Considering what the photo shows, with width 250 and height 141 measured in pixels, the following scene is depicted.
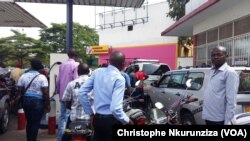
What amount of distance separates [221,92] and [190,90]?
379cm

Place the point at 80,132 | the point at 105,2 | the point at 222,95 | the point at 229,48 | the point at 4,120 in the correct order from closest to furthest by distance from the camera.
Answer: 1. the point at 222,95
2. the point at 80,132
3. the point at 4,120
4. the point at 105,2
5. the point at 229,48

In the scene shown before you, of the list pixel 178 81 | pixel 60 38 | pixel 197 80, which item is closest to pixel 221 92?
pixel 197 80

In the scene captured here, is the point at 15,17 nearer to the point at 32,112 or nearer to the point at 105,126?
the point at 32,112

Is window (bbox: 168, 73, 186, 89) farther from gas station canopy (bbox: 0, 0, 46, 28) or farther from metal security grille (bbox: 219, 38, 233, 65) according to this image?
gas station canopy (bbox: 0, 0, 46, 28)

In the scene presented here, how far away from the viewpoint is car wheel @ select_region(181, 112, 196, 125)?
8.42 m

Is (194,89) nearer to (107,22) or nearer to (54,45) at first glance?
(107,22)

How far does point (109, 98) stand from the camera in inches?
170

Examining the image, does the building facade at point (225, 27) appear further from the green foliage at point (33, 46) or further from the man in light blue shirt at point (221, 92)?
the green foliage at point (33, 46)

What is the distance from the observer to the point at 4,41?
127ft

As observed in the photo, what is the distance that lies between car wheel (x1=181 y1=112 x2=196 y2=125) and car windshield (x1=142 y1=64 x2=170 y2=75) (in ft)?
24.1

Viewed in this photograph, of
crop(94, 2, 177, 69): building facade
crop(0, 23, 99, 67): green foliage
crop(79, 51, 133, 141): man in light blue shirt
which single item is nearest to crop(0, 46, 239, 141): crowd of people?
Result: crop(79, 51, 133, 141): man in light blue shirt

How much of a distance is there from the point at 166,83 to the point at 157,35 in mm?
25508

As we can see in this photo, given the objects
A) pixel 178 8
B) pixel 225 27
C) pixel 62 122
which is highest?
pixel 178 8

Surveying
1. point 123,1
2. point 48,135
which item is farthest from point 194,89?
point 123,1
